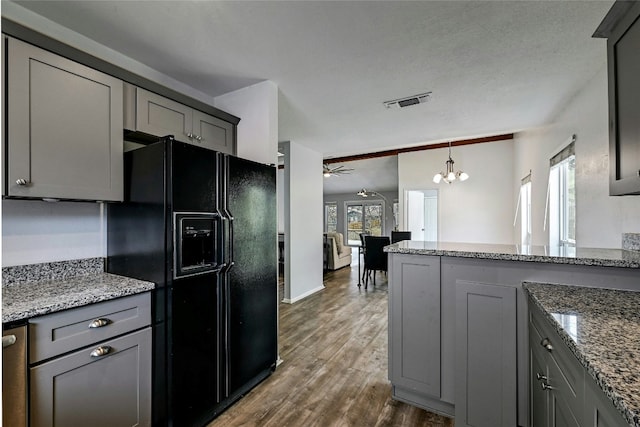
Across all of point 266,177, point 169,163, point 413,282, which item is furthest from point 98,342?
point 413,282

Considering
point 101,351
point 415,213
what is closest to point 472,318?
point 101,351

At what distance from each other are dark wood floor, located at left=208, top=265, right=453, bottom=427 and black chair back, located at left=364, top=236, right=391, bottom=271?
1460 millimetres

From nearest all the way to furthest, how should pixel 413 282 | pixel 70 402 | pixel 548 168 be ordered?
pixel 70 402 < pixel 413 282 < pixel 548 168

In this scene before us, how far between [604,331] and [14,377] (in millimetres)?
2246

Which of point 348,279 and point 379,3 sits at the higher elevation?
point 379,3

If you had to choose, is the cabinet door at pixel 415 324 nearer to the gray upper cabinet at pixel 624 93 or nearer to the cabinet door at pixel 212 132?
the gray upper cabinet at pixel 624 93

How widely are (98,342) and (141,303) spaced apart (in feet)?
0.82

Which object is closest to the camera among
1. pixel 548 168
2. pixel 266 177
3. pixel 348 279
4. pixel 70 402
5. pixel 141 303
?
pixel 70 402

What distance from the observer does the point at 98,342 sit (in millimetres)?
1562

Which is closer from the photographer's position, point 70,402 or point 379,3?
point 70,402

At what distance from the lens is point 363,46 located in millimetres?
2174

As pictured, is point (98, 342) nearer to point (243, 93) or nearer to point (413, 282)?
point (413, 282)

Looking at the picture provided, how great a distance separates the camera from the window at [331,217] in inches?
452

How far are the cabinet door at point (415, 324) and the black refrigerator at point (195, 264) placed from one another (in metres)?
0.98
